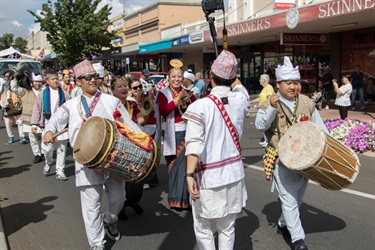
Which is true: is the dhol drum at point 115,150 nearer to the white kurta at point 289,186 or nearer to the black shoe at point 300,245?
the white kurta at point 289,186

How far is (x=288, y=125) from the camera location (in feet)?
13.1

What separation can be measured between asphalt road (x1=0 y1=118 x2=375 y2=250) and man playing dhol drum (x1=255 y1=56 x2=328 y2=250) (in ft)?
1.46

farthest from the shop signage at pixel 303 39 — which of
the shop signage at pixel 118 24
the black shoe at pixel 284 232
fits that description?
the shop signage at pixel 118 24

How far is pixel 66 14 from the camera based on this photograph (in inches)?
1289

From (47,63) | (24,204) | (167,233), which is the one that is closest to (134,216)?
(167,233)

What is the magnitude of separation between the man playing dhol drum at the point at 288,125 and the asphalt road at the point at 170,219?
1.46 feet

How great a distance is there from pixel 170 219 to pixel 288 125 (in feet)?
6.81

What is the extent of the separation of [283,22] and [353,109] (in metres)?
4.96

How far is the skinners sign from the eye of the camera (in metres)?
11.7

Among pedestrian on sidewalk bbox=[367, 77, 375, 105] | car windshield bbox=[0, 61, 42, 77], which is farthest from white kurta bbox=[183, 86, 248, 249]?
car windshield bbox=[0, 61, 42, 77]

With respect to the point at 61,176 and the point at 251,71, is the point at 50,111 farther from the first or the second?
the point at 251,71

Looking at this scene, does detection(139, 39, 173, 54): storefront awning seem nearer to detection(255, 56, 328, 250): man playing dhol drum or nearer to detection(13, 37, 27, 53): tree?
detection(255, 56, 328, 250): man playing dhol drum

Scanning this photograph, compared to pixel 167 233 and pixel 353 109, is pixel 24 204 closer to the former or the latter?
pixel 167 233

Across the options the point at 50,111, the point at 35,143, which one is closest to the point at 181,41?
the point at 35,143
